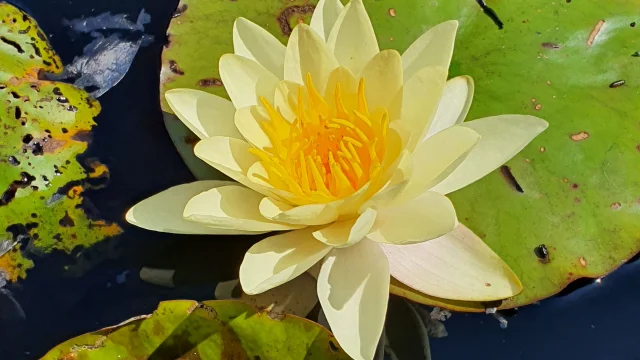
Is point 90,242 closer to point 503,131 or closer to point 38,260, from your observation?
point 38,260

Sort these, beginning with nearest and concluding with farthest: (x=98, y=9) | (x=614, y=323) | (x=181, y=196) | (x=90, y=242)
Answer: (x=181, y=196) → (x=614, y=323) → (x=90, y=242) → (x=98, y=9)

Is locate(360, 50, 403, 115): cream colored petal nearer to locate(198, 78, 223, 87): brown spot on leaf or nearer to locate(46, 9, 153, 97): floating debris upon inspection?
locate(198, 78, 223, 87): brown spot on leaf

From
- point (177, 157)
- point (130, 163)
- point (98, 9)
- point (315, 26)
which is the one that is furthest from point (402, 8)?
point (98, 9)

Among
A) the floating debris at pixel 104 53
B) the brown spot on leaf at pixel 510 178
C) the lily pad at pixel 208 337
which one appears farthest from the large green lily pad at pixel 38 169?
the brown spot on leaf at pixel 510 178

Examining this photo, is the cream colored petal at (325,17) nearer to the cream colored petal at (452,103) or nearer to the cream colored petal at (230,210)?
the cream colored petal at (452,103)

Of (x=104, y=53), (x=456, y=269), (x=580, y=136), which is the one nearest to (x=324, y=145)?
A: (x=456, y=269)

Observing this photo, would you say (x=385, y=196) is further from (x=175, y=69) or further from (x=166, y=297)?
(x=175, y=69)
